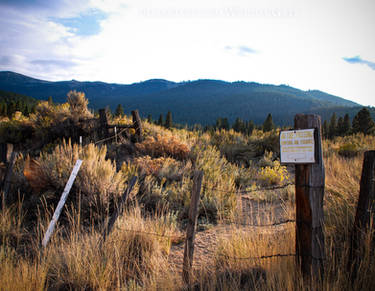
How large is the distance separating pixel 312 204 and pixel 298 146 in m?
0.56

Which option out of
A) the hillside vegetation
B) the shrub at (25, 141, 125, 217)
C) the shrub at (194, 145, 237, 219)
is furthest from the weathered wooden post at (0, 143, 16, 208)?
the shrub at (194, 145, 237, 219)

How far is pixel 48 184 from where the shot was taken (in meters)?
5.98

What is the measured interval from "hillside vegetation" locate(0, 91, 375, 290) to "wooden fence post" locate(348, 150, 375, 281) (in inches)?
3.5

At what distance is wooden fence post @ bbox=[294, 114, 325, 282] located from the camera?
8.07 feet

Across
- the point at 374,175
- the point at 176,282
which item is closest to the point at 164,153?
the point at 176,282

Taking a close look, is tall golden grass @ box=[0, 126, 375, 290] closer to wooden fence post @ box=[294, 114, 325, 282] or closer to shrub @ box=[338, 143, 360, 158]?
wooden fence post @ box=[294, 114, 325, 282]

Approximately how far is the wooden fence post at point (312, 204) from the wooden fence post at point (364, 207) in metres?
0.48

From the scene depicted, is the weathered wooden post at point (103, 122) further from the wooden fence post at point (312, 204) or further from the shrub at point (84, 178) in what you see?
the wooden fence post at point (312, 204)

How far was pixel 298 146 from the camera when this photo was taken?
2529mm

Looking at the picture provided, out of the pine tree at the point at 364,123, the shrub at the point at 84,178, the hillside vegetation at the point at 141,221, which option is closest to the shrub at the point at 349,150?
the hillside vegetation at the point at 141,221

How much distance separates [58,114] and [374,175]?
1229 cm

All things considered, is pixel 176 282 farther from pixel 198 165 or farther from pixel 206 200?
pixel 198 165

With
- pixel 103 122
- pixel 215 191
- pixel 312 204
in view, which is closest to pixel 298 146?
pixel 312 204

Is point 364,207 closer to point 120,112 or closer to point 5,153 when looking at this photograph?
point 5,153
